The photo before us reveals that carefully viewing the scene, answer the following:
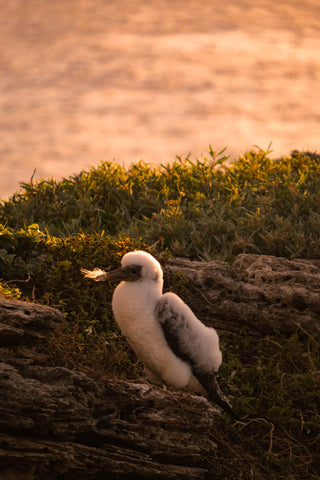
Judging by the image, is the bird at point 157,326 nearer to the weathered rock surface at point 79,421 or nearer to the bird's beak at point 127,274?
the bird's beak at point 127,274

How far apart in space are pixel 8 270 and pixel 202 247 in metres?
3.42

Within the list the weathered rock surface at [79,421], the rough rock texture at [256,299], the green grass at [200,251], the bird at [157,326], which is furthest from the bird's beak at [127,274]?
the rough rock texture at [256,299]

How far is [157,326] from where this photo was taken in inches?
213

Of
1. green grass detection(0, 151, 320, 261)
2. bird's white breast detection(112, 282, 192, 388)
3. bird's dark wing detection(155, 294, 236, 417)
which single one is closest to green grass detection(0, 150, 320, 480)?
green grass detection(0, 151, 320, 261)

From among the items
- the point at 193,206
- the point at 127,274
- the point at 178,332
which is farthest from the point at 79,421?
the point at 193,206

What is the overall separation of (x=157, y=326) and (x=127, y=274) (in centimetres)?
52

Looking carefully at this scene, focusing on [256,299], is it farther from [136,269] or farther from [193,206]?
[193,206]

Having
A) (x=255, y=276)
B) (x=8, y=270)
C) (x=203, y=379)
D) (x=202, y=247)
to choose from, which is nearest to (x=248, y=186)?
(x=202, y=247)

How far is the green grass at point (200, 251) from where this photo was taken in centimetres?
636

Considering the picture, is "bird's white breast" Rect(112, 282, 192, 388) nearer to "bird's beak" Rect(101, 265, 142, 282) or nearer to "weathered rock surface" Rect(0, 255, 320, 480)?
"bird's beak" Rect(101, 265, 142, 282)

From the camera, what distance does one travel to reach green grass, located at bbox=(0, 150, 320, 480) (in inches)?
251

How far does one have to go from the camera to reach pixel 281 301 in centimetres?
763

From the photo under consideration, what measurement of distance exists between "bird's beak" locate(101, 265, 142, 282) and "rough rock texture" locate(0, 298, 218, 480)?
2.03 feet

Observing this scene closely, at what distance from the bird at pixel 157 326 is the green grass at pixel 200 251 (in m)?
0.47
